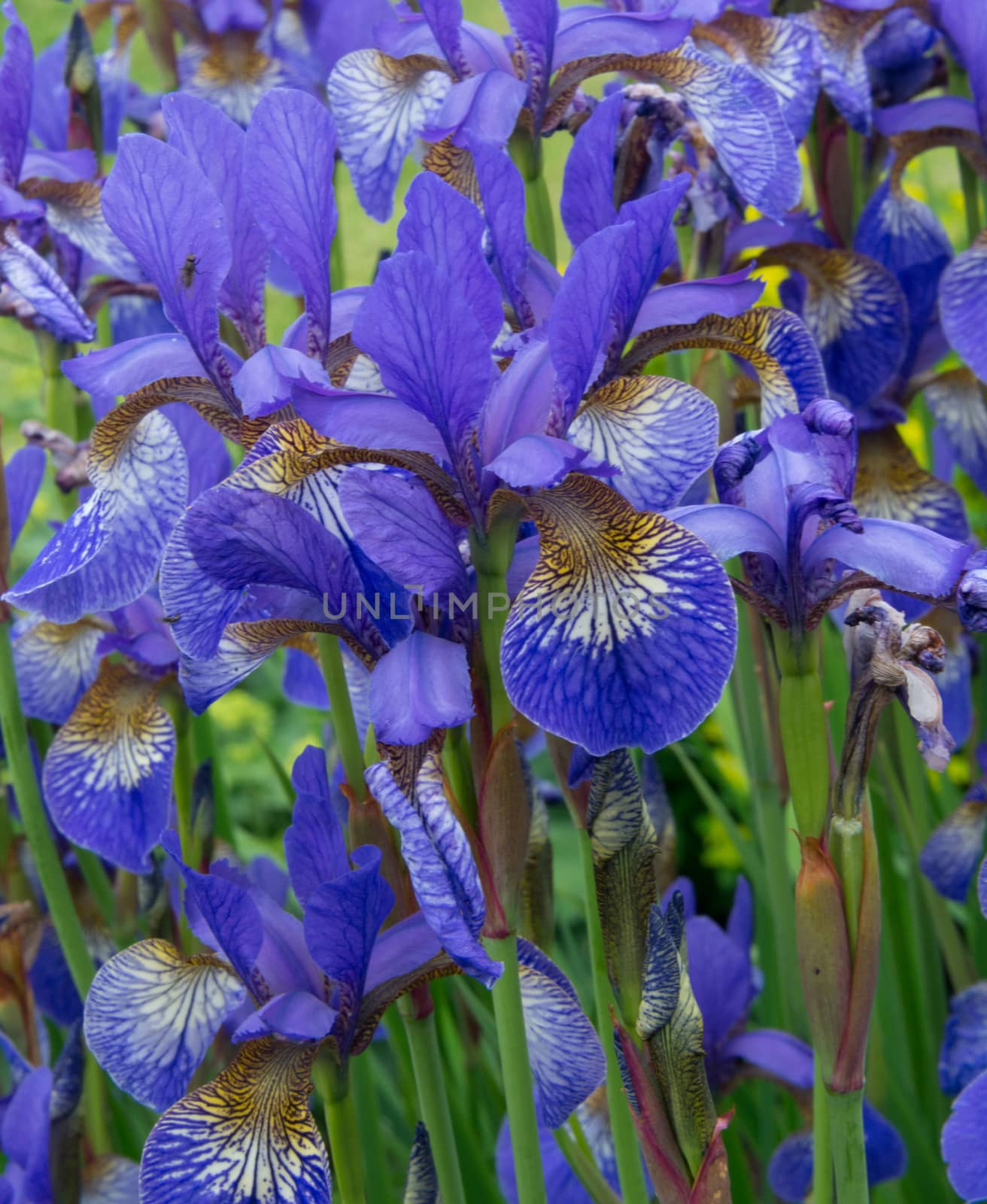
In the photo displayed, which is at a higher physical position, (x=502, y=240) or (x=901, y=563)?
(x=502, y=240)

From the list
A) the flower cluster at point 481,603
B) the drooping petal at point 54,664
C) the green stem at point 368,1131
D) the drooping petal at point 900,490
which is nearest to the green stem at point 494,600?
the flower cluster at point 481,603

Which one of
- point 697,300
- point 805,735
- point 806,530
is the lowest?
point 805,735

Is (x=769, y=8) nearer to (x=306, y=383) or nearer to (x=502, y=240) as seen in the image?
(x=502, y=240)

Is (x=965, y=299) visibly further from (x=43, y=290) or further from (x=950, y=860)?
(x=43, y=290)

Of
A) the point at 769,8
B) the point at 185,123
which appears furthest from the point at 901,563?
the point at 769,8

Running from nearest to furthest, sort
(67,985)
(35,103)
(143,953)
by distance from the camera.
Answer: (143,953), (67,985), (35,103)

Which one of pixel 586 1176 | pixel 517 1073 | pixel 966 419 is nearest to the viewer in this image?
pixel 517 1073

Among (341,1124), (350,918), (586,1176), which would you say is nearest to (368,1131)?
(586,1176)
